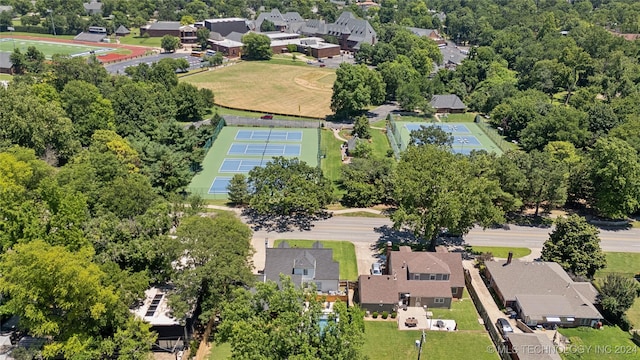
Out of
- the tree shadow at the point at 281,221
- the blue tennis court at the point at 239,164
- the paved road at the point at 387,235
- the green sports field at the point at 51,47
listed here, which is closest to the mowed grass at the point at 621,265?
the paved road at the point at 387,235

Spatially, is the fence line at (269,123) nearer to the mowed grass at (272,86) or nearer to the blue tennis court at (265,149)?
the mowed grass at (272,86)

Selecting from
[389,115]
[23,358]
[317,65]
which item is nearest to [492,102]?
[389,115]

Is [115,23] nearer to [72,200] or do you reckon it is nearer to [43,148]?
[43,148]

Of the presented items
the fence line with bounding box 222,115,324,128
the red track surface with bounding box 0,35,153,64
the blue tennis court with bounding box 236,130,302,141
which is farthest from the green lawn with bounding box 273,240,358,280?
the red track surface with bounding box 0,35,153,64

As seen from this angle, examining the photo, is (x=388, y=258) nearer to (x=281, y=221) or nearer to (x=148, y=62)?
(x=281, y=221)

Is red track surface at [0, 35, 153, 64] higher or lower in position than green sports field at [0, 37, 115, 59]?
higher

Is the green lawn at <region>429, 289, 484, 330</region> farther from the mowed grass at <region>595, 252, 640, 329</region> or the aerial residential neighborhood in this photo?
the mowed grass at <region>595, 252, 640, 329</region>
